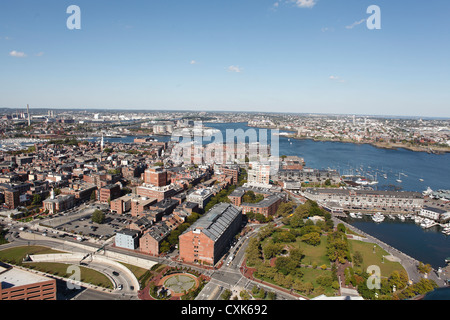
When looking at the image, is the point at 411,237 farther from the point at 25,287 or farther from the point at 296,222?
the point at 25,287

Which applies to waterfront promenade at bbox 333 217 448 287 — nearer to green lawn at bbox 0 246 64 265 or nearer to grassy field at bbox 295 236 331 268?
grassy field at bbox 295 236 331 268

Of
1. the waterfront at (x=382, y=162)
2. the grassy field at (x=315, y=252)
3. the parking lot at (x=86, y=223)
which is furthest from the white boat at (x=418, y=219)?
the parking lot at (x=86, y=223)

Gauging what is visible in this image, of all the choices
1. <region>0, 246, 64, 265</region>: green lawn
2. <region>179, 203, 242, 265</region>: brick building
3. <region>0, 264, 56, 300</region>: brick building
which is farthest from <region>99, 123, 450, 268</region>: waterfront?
<region>0, 246, 64, 265</region>: green lawn

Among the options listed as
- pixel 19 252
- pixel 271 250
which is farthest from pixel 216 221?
pixel 19 252
